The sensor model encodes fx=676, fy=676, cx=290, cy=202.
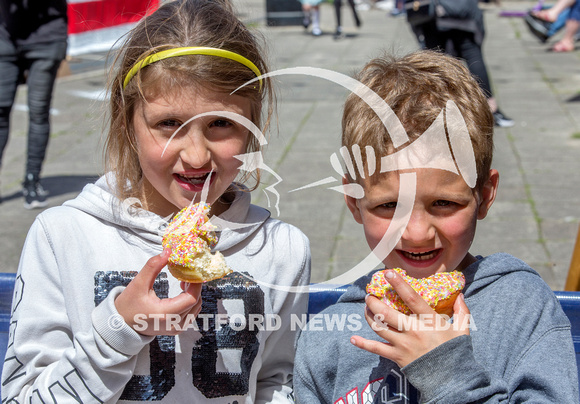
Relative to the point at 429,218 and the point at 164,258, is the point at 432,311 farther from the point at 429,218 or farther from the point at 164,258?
the point at 164,258

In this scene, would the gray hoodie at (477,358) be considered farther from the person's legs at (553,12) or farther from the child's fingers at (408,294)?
the person's legs at (553,12)

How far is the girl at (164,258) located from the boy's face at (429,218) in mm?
370

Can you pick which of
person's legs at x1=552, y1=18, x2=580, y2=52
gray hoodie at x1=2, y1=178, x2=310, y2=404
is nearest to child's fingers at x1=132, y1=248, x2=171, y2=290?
gray hoodie at x1=2, y1=178, x2=310, y2=404

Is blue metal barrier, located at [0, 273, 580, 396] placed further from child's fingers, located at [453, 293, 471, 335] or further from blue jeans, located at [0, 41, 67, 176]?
blue jeans, located at [0, 41, 67, 176]

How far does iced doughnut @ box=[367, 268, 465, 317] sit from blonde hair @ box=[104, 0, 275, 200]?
0.63 m

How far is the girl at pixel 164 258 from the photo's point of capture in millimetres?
1715

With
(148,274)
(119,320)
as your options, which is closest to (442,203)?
(148,274)

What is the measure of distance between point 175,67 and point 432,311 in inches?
36.3

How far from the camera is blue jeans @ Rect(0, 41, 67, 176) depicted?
5.19 m

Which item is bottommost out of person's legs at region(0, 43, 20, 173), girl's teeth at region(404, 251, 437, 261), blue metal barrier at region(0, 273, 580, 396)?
person's legs at region(0, 43, 20, 173)

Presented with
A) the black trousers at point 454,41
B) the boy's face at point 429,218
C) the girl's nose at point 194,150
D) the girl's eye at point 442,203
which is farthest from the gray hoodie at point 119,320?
the black trousers at point 454,41

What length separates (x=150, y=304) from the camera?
1.62 meters

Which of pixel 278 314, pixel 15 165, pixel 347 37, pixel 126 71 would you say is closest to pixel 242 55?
pixel 126 71

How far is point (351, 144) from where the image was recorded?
1.85 m
